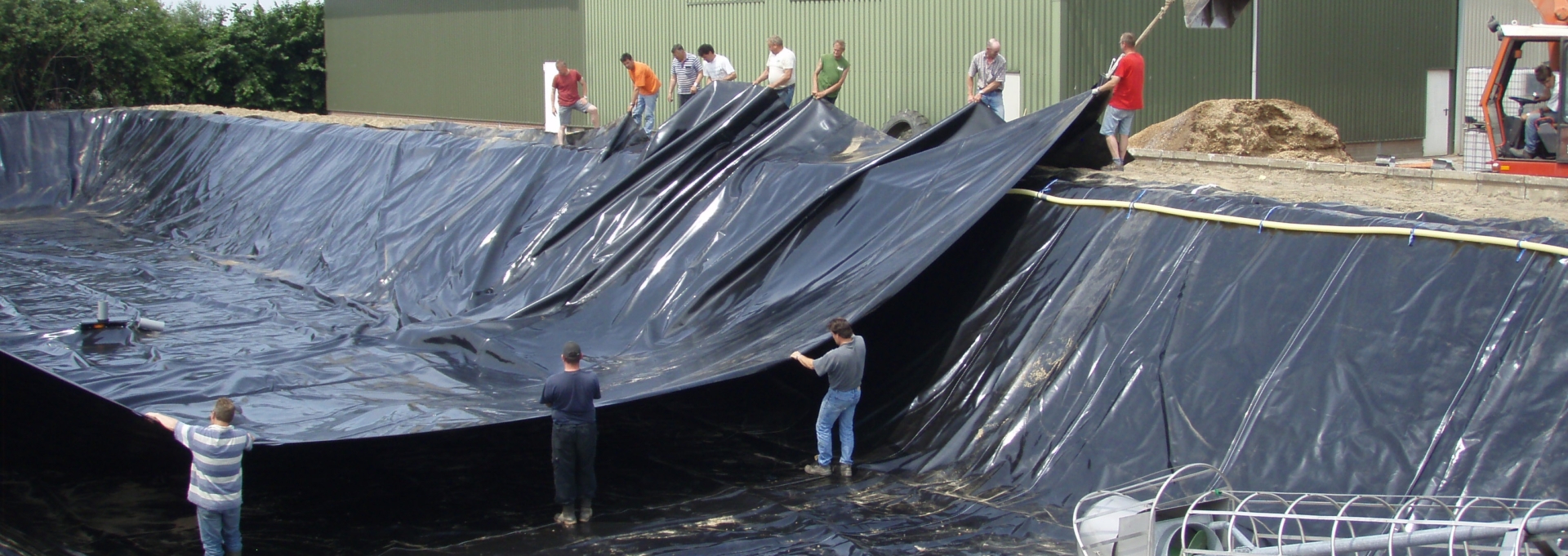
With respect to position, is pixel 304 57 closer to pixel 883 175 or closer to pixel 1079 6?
pixel 1079 6

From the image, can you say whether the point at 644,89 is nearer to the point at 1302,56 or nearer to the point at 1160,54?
the point at 1160,54

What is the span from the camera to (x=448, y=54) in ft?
85.3

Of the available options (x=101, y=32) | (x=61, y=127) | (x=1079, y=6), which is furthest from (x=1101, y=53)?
(x=101, y=32)

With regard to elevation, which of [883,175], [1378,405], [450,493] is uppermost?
[883,175]

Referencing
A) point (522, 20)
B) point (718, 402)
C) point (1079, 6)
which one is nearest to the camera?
point (718, 402)

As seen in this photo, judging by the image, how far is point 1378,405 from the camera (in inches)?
221

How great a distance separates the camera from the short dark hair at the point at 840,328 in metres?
6.75

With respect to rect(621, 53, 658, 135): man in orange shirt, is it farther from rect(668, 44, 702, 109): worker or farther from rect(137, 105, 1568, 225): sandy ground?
rect(137, 105, 1568, 225): sandy ground

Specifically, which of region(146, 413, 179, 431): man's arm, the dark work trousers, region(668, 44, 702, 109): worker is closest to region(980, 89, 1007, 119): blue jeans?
region(668, 44, 702, 109): worker

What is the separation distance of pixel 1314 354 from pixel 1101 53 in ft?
31.1

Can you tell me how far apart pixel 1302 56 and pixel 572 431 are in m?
14.6

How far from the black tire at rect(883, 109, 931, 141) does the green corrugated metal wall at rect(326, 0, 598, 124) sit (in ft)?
27.5

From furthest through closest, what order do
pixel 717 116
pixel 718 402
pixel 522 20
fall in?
pixel 522 20 < pixel 717 116 < pixel 718 402

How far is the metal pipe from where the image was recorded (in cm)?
359
